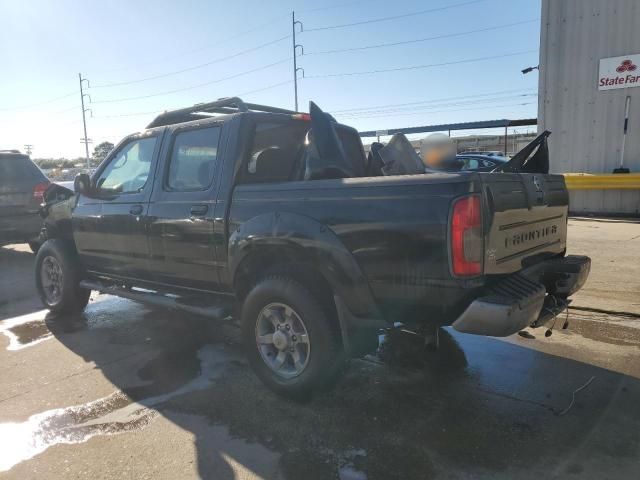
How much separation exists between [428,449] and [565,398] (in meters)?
1.23

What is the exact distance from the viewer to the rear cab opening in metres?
2.69

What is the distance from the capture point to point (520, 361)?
13.5 ft

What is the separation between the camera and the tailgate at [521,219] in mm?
2838

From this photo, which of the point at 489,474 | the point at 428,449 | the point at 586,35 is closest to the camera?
the point at 489,474

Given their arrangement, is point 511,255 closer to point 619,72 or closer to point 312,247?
point 312,247

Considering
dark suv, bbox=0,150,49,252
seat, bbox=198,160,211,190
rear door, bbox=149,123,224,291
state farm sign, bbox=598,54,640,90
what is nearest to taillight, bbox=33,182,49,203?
dark suv, bbox=0,150,49,252

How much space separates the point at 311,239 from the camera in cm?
322

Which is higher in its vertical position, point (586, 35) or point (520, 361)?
point (586, 35)

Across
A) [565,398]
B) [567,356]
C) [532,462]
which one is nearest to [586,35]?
[567,356]

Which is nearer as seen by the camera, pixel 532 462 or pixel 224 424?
pixel 532 462

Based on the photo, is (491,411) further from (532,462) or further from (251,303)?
(251,303)

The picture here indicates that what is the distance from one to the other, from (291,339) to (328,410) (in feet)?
1.77

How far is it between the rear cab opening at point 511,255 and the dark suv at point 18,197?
8.78m

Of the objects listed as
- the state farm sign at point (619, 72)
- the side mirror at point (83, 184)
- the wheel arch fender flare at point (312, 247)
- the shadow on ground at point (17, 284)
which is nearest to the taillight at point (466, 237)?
the wheel arch fender flare at point (312, 247)
